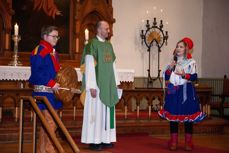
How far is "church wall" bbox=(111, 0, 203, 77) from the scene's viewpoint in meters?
13.0

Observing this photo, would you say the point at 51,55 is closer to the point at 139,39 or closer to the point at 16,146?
the point at 16,146

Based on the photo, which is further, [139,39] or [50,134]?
[139,39]

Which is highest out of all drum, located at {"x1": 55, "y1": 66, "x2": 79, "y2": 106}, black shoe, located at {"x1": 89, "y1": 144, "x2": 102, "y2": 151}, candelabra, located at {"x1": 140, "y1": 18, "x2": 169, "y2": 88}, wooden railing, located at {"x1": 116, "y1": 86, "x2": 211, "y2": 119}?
candelabra, located at {"x1": 140, "y1": 18, "x2": 169, "y2": 88}

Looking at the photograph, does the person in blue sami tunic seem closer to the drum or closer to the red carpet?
the drum

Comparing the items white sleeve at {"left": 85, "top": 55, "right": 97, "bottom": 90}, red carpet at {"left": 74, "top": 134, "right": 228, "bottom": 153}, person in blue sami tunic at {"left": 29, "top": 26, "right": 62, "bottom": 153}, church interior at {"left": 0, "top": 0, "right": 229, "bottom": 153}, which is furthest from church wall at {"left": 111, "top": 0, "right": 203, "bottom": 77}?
person in blue sami tunic at {"left": 29, "top": 26, "right": 62, "bottom": 153}

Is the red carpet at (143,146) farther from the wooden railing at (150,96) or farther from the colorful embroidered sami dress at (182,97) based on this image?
the wooden railing at (150,96)

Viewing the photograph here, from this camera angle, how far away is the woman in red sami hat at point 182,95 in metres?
6.94

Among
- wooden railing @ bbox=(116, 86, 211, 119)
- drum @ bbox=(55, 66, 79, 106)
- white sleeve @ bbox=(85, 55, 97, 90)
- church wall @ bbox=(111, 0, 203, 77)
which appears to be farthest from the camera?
church wall @ bbox=(111, 0, 203, 77)

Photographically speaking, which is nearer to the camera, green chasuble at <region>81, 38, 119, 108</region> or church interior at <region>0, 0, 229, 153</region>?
green chasuble at <region>81, 38, 119, 108</region>

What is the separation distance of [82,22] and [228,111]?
5.09 metres

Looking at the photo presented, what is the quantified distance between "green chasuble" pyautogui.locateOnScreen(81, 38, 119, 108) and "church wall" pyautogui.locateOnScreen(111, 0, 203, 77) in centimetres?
589

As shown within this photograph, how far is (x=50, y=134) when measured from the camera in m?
3.82

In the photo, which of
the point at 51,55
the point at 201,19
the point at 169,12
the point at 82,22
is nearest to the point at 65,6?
the point at 82,22

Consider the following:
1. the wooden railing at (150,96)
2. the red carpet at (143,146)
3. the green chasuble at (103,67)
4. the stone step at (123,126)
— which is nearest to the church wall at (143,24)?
the wooden railing at (150,96)
